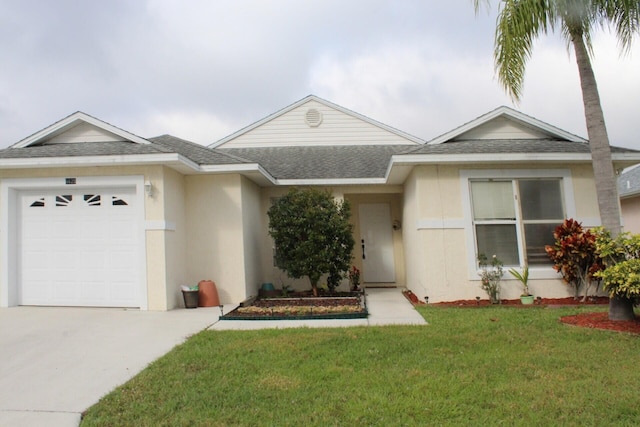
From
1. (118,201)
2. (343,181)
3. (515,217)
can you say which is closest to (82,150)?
(118,201)

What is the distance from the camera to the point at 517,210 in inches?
345

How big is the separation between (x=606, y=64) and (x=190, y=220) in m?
9.23

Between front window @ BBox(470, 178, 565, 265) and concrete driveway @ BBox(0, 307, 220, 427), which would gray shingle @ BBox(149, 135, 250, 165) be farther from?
front window @ BBox(470, 178, 565, 265)

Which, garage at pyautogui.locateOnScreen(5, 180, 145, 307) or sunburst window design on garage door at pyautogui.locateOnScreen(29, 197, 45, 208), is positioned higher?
sunburst window design on garage door at pyautogui.locateOnScreen(29, 197, 45, 208)

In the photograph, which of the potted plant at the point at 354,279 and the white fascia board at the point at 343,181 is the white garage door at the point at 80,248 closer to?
the white fascia board at the point at 343,181

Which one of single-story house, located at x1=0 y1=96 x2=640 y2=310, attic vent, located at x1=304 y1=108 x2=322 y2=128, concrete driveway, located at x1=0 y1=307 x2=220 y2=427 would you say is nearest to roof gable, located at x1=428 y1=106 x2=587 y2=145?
single-story house, located at x1=0 y1=96 x2=640 y2=310

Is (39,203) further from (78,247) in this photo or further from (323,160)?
(323,160)

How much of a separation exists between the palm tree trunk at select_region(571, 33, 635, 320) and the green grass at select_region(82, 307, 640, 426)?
1.82 metres

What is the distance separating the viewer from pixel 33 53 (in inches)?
444

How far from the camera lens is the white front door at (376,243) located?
12.3m

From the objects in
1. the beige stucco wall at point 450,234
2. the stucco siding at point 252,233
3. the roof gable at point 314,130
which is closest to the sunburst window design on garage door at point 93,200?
the stucco siding at point 252,233

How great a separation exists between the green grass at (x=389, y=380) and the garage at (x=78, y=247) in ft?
11.3

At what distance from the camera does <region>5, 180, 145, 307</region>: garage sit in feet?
27.7

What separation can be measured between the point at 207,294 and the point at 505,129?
808cm
